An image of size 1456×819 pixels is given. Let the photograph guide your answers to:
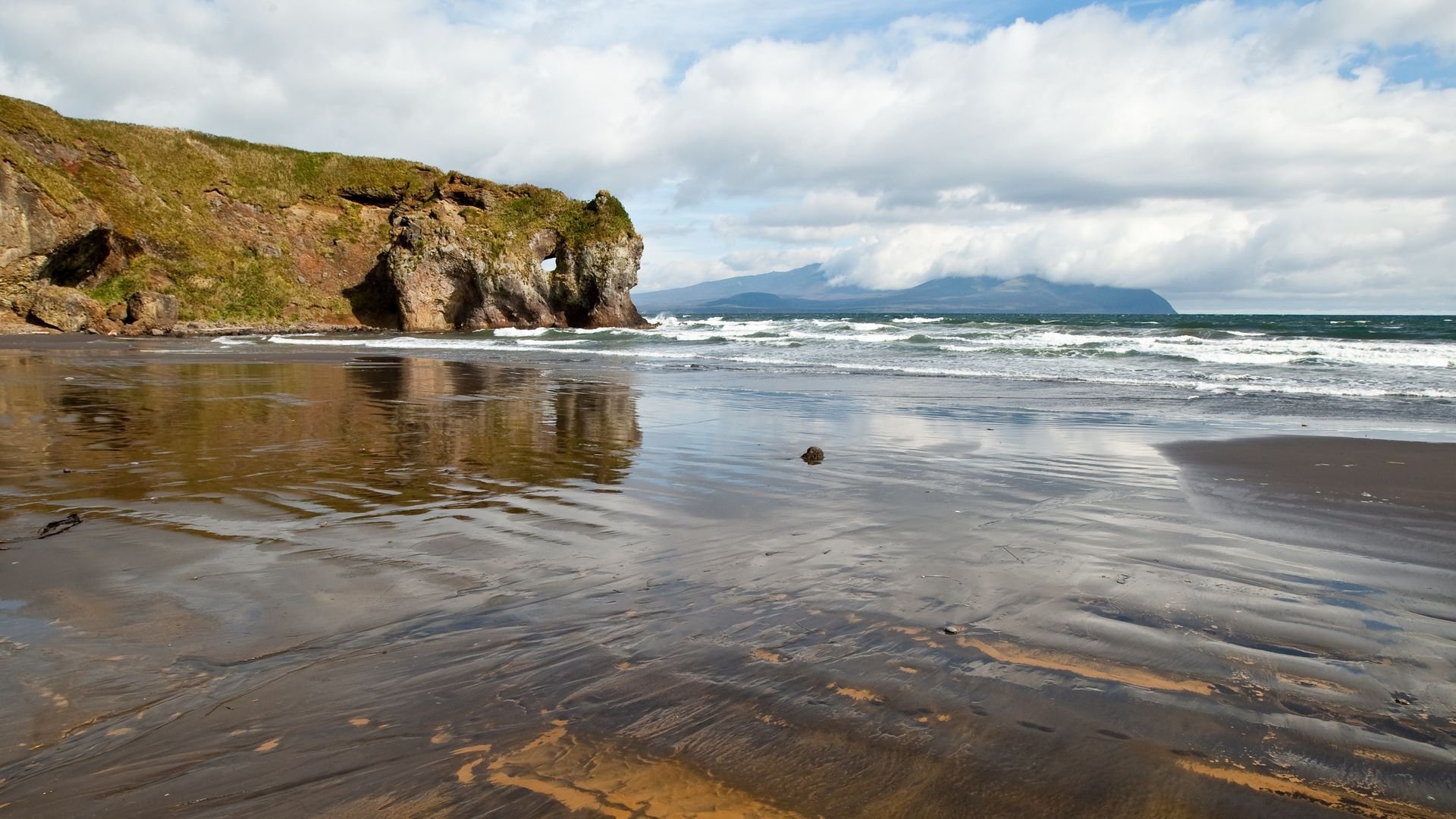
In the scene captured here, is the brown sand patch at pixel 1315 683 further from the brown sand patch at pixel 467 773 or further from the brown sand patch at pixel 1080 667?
the brown sand patch at pixel 467 773

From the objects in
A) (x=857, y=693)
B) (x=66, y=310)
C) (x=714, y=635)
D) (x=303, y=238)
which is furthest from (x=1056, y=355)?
(x=303, y=238)

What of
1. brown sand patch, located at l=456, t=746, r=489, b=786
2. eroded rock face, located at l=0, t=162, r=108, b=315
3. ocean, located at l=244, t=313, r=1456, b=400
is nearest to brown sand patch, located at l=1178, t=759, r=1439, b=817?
brown sand patch, located at l=456, t=746, r=489, b=786

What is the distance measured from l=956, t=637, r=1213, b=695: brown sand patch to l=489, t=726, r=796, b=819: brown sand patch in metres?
1.48

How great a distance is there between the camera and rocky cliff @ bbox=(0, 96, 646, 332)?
39469 mm

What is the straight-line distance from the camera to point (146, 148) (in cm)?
4800

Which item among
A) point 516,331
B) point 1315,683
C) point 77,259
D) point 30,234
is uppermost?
point 30,234

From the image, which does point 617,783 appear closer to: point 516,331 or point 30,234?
point 30,234

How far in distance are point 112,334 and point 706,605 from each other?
40876mm

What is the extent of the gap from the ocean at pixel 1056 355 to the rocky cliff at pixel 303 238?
725 centimetres

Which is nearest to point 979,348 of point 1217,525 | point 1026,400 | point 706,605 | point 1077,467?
point 1026,400

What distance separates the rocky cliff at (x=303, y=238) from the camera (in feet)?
129

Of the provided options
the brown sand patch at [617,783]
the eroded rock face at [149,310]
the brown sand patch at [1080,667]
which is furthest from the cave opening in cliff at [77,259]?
the brown sand patch at [1080,667]

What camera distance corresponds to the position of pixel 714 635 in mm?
3500

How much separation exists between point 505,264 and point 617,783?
164 ft
